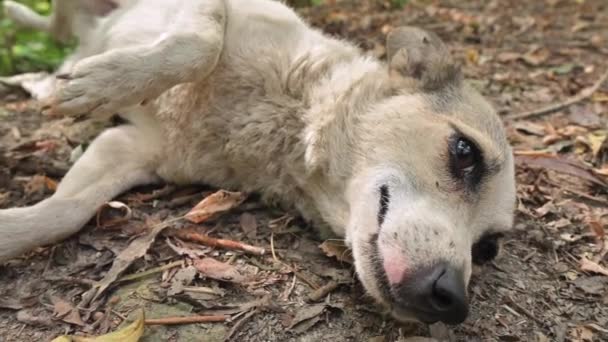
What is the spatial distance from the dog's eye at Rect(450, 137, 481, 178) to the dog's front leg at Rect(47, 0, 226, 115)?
4.40ft

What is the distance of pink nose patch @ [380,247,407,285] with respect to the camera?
7.20ft

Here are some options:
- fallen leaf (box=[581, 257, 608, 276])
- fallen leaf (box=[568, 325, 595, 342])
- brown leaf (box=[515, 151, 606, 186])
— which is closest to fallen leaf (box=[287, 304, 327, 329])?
fallen leaf (box=[568, 325, 595, 342])

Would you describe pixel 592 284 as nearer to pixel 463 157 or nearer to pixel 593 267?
pixel 593 267

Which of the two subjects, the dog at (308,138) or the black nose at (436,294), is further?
the dog at (308,138)

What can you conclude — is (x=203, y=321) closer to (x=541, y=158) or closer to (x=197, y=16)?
(x=197, y=16)

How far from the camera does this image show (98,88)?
256 cm

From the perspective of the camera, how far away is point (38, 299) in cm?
228

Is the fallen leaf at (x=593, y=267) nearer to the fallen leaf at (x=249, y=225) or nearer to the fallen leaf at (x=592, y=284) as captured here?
the fallen leaf at (x=592, y=284)

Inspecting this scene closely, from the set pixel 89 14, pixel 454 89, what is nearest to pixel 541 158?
pixel 454 89

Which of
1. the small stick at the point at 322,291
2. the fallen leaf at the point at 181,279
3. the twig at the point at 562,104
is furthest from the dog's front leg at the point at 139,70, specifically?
the twig at the point at 562,104

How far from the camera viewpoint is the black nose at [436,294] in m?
2.07

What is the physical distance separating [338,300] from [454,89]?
133 centimetres

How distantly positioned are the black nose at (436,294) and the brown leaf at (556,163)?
1.77 m

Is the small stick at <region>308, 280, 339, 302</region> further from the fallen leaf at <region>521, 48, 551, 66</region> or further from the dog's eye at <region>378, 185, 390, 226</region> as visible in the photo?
the fallen leaf at <region>521, 48, 551, 66</region>
